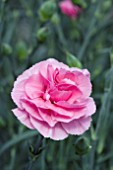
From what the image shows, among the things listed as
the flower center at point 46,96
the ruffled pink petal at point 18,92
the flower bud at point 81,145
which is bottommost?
the flower bud at point 81,145

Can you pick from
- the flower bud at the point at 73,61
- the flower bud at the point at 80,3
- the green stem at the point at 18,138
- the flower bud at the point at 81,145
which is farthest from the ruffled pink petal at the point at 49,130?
the flower bud at the point at 80,3

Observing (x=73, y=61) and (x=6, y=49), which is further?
A: (x=6, y=49)

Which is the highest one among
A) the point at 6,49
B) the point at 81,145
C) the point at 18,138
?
the point at 6,49

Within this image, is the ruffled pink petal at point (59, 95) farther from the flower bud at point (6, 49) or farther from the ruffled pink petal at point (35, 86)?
the flower bud at point (6, 49)

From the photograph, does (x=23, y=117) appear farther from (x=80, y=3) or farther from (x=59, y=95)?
(x=80, y=3)

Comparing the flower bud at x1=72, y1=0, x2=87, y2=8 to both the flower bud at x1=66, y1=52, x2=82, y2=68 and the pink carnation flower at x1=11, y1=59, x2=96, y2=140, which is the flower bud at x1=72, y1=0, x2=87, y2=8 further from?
the pink carnation flower at x1=11, y1=59, x2=96, y2=140

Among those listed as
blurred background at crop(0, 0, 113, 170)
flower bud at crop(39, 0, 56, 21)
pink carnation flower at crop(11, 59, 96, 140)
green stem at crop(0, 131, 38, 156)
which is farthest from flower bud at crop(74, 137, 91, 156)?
flower bud at crop(39, 0, 56, 21)

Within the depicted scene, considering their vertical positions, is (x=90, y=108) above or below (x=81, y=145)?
above

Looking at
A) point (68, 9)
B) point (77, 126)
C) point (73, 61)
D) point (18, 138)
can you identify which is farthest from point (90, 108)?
point (68, 9)
